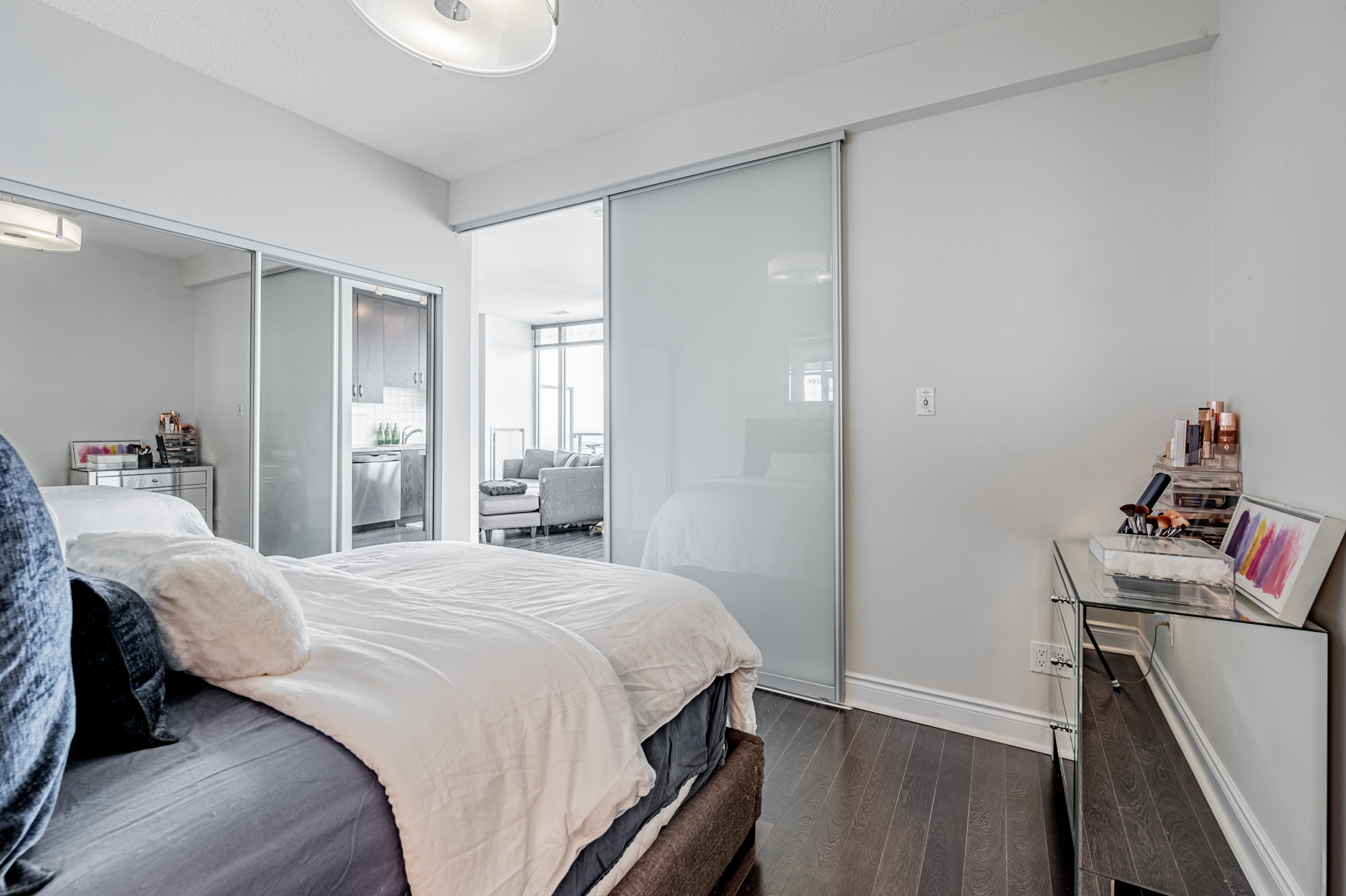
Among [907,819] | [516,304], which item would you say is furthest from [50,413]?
[516,304]

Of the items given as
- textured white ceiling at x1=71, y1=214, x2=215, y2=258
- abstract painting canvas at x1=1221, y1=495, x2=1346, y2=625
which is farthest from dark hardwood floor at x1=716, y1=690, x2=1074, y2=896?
textured white ceiling at x1=71, y1=214, x2=215, y2=258

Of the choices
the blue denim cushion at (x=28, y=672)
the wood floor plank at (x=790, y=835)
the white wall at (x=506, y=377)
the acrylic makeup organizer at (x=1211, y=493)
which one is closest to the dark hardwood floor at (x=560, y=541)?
the white wall at (x=506, y=377)

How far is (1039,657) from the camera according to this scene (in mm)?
2252

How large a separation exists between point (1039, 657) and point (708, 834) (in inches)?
59.6

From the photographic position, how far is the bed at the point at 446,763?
2.33 feet

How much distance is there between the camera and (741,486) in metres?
2.84

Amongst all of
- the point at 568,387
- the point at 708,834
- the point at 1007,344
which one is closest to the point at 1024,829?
the point at 708,834

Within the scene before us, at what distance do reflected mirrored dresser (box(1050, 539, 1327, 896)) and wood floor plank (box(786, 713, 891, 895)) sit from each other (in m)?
0.58

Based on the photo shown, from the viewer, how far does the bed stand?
711 millimetres

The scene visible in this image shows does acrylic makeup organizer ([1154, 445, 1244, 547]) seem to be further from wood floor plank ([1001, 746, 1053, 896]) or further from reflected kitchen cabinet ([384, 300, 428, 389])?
reflected kitchen cabinet ([384, 300, 428, 389])

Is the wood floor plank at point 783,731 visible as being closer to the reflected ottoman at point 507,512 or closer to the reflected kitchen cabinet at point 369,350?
the reflected kitchen cabinet at point 369,350

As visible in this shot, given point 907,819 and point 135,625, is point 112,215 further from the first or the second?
point 907,819

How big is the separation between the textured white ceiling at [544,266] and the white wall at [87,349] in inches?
68.5

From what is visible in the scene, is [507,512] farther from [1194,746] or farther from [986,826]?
[1194,746]
